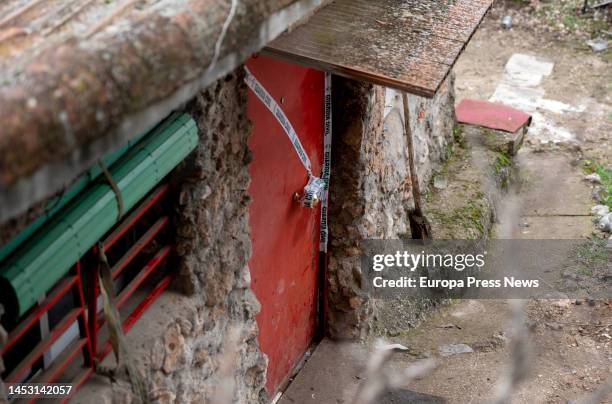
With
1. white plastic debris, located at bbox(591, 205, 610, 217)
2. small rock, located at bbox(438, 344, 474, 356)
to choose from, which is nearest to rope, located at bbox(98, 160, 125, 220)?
small rock, located at bbox(438, 344, 474, 356)

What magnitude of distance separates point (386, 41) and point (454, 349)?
3220mm

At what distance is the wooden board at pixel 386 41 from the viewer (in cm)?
389

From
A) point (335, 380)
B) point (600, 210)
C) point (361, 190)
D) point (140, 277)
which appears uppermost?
point (140, 277)

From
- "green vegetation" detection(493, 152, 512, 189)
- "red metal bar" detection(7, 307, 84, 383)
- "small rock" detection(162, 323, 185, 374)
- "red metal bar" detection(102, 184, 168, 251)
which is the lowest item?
"green vegetation" detection(493, 152, 512, 189)

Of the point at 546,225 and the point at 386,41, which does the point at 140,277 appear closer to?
the point at 386,41

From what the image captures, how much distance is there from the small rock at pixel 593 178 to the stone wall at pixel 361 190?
109 inches

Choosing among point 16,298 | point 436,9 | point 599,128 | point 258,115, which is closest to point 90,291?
point 16,298

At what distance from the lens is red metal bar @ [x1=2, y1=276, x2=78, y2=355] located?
276 cm

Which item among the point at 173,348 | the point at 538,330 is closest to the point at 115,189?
the point at 173,348

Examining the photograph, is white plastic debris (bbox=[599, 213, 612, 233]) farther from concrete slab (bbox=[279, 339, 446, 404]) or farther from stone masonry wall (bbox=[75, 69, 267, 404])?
stone masonry wall (bbox=[75, 69, 267, 404])

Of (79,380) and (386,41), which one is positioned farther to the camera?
(386,41)

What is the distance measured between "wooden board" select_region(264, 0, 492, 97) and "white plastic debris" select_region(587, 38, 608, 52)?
8083 millimetres

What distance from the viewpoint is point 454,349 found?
21.5 feet

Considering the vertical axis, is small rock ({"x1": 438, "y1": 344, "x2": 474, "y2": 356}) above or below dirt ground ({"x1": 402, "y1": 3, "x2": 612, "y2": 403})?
below
